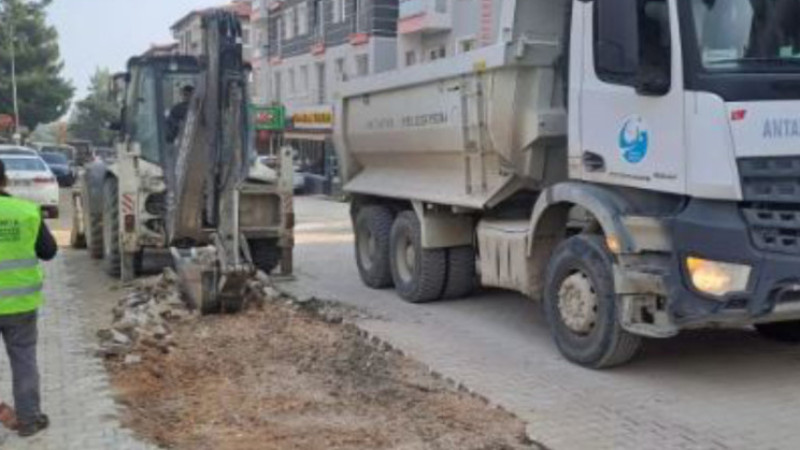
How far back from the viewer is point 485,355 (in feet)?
27.9

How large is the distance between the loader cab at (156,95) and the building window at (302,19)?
36590mm

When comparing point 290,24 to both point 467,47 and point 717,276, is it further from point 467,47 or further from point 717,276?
point 717,276

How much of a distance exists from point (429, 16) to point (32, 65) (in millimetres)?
34793

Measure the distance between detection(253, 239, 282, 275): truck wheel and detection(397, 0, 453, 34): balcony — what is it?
70.1ft

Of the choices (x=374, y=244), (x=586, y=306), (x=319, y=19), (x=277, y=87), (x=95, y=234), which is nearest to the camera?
(x=586, y=306)

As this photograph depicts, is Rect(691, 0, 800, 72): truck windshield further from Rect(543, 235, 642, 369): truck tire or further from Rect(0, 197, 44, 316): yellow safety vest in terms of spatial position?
Rect(0, 197, 44, 316): yellow safety vest

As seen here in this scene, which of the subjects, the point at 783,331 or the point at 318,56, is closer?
the point at 783,331

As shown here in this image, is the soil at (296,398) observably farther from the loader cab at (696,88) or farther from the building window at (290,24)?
the building window at (290,24)

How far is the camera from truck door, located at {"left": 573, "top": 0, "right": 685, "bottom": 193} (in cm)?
689

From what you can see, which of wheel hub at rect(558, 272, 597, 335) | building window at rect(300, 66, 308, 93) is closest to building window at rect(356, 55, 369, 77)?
building window at rect(300, 66, 308, 93)

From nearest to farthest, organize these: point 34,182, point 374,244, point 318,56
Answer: point 374,244
point 34,182
point 318,56

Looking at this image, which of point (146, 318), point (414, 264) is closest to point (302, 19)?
point (414, 264)

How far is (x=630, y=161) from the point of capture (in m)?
7.34

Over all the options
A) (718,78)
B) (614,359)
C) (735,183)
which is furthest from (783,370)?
(718,78)
